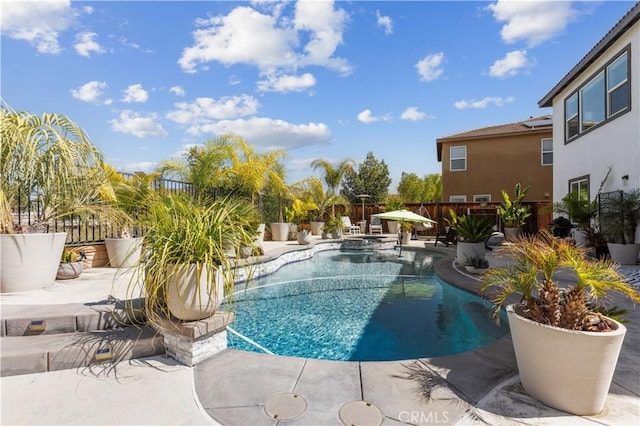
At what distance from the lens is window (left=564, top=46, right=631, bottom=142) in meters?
8.50

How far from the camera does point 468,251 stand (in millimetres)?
7805

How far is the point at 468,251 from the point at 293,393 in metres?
6.54

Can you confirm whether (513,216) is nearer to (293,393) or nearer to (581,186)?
(581,186)

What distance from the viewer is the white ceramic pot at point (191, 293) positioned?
310cm

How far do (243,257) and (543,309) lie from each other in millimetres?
3127

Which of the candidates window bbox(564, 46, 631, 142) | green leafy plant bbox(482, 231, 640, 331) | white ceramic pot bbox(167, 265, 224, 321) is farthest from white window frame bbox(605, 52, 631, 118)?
white ceramic pot bbox(167, 265, 224, 321)

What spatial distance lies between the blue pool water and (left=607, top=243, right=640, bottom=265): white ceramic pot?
4443 mm

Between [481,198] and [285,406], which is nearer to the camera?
[285,406]

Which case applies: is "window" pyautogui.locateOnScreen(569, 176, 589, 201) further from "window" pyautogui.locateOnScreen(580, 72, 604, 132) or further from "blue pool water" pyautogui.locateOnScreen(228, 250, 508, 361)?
"blue pool water" pyautogui.locateOnScreen(228, 250, 508, 361)

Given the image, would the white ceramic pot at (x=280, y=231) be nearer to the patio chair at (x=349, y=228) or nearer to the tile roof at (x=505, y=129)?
the patio chair at (x=349, y=228)

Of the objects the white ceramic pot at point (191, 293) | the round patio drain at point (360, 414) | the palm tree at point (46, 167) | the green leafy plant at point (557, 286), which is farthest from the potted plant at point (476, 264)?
the palm tree at point (46, 167)

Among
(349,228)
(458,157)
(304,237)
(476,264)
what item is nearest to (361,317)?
(476,264)

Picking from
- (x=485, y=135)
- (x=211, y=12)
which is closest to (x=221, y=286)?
(x=211, y=12)

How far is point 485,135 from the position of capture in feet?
61.1
